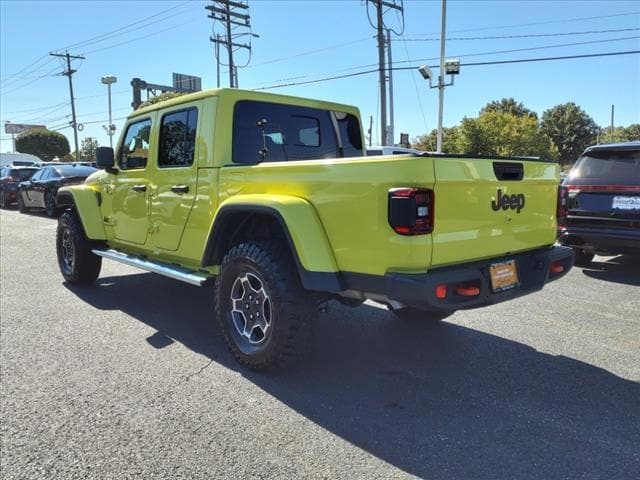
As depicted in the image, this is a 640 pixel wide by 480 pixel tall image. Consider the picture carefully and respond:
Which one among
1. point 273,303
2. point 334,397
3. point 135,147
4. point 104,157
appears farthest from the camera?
point 104,157

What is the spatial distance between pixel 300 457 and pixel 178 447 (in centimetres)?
65

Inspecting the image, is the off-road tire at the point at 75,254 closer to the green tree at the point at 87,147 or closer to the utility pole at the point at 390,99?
the utility pole at the point at 390,99

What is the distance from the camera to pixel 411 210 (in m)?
2.75

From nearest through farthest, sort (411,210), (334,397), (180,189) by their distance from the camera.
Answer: (411,210)
(334,397)
(180,189)

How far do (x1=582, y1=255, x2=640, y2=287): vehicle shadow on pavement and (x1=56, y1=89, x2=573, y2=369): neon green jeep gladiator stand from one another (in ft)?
11.4

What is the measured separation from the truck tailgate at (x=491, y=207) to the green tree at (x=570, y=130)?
6384 centimetres

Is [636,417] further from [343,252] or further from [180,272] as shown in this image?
[180,272]

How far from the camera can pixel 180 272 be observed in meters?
4.40

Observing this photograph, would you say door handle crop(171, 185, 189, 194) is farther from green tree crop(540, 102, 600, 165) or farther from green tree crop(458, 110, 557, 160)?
green tree crop(540, 102, 600, 165)

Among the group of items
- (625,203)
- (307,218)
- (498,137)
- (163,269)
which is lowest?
(163,269)

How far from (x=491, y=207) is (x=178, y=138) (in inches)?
108

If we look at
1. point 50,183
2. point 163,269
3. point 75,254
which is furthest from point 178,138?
point 50,183

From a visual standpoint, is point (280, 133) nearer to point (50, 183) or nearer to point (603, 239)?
point (603, 239)

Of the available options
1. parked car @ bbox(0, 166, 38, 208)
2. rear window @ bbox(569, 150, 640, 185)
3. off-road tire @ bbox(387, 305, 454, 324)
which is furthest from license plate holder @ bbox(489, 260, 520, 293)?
parked car @ bbox(0, 166, 38, 208)
